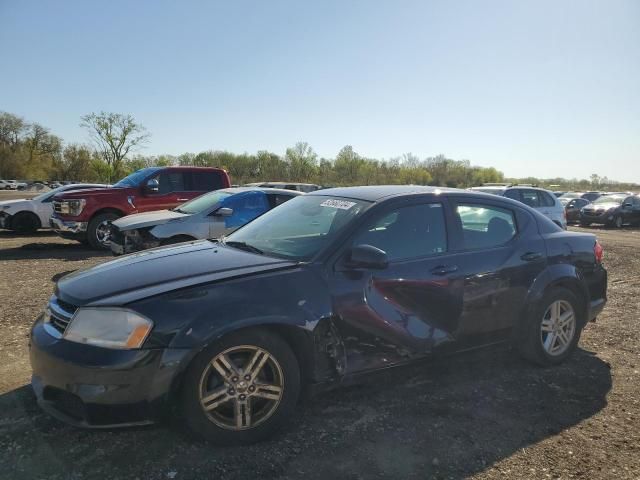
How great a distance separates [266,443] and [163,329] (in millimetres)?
971

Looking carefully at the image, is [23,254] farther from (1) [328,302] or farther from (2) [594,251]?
(2) [594,251]

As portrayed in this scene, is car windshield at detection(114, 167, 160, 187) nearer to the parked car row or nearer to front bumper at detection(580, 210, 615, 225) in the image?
the parked car row

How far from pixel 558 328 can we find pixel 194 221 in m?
5.77

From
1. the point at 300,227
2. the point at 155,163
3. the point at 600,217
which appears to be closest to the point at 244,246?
the point at 300,227

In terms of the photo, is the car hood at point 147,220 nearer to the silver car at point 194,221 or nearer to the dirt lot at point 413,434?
the silver car at point 194,221

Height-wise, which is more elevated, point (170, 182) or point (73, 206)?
point (170, 182)

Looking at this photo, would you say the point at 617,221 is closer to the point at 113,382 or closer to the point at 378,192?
the point at 378,192

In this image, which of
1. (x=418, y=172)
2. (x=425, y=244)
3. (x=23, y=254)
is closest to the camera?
(x=425, y=244)

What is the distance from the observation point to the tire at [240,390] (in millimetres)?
2762

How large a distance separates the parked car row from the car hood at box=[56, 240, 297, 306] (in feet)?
0.05

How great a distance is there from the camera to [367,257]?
3.16 m

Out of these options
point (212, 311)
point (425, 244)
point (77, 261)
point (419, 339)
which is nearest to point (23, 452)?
point (212, 311)

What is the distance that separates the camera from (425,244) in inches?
147

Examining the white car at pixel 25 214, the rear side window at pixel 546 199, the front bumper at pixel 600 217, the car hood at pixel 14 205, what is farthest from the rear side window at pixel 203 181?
the front bumper at pixel 600 217
